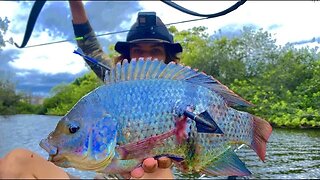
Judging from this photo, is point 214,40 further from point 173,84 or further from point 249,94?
point 173,84

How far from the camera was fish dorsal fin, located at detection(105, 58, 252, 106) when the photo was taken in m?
0.70

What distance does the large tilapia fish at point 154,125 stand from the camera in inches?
25.2

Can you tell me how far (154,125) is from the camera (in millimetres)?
658

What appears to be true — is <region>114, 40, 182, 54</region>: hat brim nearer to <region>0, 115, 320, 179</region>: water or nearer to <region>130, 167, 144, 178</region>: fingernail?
<region>0, 115, 320, 179</region>: water

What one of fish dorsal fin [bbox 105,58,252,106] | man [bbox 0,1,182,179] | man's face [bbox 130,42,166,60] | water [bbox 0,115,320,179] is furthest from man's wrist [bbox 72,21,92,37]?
fish dorsal fin [bbox 105,58,252,106]

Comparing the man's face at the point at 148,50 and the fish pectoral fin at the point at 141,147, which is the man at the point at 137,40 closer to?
the man's face at the point at 148,50

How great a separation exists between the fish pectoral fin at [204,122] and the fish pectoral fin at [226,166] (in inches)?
2.6

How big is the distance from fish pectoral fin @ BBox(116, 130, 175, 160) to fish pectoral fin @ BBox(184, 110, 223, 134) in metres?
0.04

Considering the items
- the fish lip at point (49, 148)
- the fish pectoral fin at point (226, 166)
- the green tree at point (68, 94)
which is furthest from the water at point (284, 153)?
the fish pectoral fin at point (226, 166)

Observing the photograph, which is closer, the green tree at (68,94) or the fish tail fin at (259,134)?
the fish tail fin at (259,134)

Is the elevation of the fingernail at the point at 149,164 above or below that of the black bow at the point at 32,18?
below

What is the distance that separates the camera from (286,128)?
1226mm

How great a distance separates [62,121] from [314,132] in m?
0.80

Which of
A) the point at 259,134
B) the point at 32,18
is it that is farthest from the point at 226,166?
the point at 32,18
